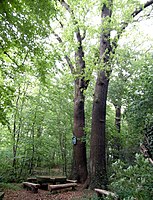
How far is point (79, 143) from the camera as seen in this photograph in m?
7.38

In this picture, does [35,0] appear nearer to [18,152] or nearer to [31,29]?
[31,29]

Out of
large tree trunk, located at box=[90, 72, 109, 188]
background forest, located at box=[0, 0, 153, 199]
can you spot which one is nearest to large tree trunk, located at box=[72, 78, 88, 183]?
background forest, located at box=[0, 0, 153, 199]

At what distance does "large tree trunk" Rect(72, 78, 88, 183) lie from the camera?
7137 mm

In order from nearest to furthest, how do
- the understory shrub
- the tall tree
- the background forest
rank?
1. the understory shrub
2. the background forest
3. the tall tree

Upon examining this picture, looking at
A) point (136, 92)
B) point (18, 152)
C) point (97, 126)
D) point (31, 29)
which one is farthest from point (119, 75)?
point (31, 29)

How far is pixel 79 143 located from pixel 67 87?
2.40 meters

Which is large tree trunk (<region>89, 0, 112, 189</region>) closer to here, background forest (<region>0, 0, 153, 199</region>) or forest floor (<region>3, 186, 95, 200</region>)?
background forest (<region>0, 0, 153, 199</region>)

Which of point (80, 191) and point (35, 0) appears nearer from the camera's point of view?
point (35, 0)

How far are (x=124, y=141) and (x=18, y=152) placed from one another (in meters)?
4.12

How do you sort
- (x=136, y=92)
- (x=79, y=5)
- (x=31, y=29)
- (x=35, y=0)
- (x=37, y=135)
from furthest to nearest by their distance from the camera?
(x=37, y=135) < (x=79, y=5) < (x=136, y=92) < (x=31, y=29) < (x=35, y=0)

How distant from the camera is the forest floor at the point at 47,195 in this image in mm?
5221

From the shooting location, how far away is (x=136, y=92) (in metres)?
4.87

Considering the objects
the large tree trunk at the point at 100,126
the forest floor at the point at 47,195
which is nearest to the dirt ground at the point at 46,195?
the forest floor at the point at 47,195

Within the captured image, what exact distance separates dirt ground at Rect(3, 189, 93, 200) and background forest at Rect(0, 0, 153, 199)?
0.61m
